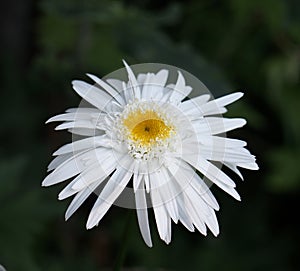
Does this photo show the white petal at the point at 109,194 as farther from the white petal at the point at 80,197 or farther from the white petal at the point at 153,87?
the white petal at the point at 153,87

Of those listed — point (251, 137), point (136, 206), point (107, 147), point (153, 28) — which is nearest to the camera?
point (136, 206)

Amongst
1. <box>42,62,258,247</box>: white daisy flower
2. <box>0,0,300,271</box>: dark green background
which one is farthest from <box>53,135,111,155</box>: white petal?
<box>0,0,300,271</box>: dark green background

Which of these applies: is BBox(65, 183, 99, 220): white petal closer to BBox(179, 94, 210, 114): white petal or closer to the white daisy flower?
the white daisy flower

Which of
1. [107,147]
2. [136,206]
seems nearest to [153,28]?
Answer: [107,147]

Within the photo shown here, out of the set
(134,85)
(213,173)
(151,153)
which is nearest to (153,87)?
(134,85)

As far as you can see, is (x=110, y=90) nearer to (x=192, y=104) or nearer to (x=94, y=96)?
(x=94, y=96)
